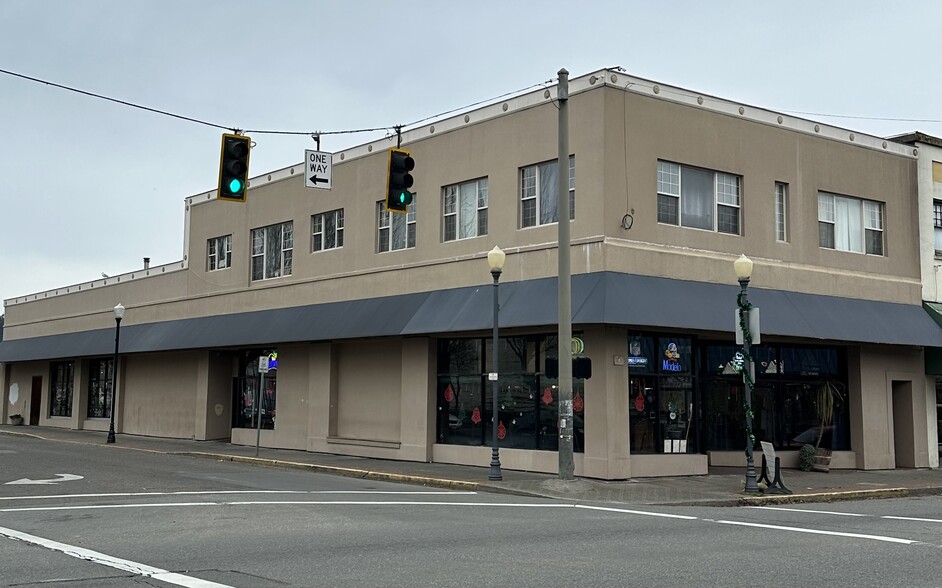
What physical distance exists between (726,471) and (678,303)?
16.5ft

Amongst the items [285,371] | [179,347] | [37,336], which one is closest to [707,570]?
[285,371]

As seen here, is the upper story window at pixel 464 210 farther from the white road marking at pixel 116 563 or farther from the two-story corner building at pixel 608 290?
the white road marking at pixel 116 563

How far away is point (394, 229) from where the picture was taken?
2695 cm

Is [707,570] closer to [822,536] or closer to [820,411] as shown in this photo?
[822,536]

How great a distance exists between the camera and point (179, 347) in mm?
33844

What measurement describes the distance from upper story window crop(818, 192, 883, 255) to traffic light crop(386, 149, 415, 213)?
1288 centimetres

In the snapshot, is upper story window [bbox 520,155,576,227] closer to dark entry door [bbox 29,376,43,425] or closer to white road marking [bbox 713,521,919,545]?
white road marking [bbox 713,521,919,545]

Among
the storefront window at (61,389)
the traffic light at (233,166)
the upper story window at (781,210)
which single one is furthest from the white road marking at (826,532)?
the storefront window at (61,389)

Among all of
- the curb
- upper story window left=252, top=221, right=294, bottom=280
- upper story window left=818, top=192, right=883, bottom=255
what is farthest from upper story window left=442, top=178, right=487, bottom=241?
upper story window left=818, top=192, right=883, bottom=255

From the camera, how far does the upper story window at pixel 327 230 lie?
2891cm

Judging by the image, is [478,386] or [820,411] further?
[820,411]

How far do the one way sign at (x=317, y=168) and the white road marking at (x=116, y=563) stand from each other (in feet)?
33.5

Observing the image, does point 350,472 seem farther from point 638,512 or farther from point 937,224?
point 937,224

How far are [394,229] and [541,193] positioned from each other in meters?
5.66
